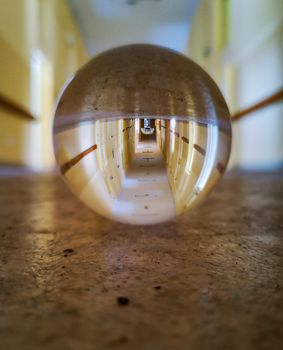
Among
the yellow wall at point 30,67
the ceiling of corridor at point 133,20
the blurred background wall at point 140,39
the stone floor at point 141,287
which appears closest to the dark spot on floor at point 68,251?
the stone floor at point 141,287

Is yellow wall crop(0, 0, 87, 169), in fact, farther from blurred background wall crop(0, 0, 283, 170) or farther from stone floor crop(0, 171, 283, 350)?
stone floor crop(0, 171, 283, 350)

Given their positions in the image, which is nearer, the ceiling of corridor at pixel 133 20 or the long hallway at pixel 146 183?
the long hallway at pixel 146 183

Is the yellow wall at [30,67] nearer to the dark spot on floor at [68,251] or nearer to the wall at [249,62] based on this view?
the wall at [249,62]

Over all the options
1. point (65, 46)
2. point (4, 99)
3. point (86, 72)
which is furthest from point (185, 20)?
point (86, 72)

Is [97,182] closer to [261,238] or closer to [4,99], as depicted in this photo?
[261,238]

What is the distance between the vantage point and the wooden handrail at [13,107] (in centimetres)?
328

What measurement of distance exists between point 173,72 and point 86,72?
12 centimetres

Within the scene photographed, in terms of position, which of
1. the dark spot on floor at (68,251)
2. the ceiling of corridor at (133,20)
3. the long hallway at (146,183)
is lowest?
the dark spot on floor at (68,251)

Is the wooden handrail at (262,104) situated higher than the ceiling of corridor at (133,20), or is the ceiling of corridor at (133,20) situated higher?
the ceiling of corridor at (133,20)

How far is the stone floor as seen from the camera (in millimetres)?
223

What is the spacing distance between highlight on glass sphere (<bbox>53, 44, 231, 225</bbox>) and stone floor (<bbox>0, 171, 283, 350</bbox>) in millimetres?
71

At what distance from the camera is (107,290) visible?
30cm

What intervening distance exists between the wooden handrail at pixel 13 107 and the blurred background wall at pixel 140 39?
1 cm

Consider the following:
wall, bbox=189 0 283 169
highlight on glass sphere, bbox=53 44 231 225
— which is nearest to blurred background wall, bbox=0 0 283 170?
wall, bbox=189 0 283 169
